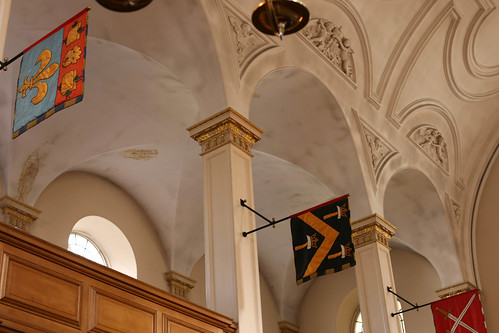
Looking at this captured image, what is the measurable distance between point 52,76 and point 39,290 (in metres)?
2.00

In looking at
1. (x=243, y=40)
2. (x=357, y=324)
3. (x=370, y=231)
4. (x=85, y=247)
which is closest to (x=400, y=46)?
(x=370, y=231)

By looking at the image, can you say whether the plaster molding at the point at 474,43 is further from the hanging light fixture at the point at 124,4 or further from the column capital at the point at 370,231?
the hanging light fixture at the point at 124,4

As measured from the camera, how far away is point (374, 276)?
494 inches

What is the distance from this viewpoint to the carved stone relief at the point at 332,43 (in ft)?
41.3

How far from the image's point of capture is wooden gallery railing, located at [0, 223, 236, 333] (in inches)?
247

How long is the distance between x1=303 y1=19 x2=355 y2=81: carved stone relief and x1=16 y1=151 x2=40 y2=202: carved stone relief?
5.29m

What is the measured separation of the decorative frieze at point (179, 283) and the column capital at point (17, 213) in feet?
11.9

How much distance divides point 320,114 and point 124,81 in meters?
3.55

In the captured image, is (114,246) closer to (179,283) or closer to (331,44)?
(179,283)

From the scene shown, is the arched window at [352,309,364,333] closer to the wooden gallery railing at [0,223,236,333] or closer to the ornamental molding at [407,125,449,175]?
the ornamental molding at [407,125,449,175]

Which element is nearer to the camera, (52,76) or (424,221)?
(52,76)

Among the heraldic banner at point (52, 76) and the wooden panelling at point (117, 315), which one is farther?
the wooden panelling at point (117, 315)

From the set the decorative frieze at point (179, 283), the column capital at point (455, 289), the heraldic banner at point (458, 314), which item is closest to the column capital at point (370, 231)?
the heraldic banner at point (458, 314)

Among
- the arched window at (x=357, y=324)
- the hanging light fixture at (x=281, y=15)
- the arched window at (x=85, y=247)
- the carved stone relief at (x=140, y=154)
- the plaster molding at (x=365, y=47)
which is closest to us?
the hanging light fixture at (x=281, y=15)
